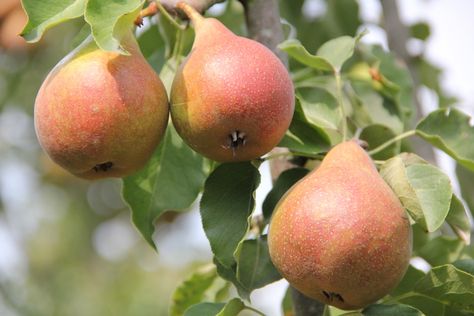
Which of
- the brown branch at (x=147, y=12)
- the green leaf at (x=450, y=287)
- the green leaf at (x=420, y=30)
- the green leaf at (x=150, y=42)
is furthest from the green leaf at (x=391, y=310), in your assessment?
the green leaf at (x=420, y=30)

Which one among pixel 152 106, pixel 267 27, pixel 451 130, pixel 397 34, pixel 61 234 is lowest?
pixel 61 234

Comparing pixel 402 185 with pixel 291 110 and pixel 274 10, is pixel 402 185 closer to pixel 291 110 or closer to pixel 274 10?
pixel 291 110

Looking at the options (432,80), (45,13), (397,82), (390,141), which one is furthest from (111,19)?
(432,80)

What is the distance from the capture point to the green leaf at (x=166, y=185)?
134cm

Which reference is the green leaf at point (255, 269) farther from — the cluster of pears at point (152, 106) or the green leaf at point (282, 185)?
the cluster of pears at point (152, 106)

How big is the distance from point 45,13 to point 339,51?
0.49 metres

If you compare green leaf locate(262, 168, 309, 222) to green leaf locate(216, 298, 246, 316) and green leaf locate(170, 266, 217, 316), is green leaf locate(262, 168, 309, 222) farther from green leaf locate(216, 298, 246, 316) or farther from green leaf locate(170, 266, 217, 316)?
green leaf locate(170, 266, 217, 316)

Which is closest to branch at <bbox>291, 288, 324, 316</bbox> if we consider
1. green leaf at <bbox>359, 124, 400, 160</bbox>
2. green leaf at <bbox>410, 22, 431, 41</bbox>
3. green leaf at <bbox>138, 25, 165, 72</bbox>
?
green leaf at <bbox>359, 124, 400, 160</bbox>

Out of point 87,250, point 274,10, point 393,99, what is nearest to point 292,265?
point 274,10

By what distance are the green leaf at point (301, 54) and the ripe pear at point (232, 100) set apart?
158mm

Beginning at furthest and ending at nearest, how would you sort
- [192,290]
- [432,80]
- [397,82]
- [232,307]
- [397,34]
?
1. [432,80]
2. [397,34]
3. [397,82]
4. [192,290]
5. [232,307]

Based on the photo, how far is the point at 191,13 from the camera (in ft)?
4.06

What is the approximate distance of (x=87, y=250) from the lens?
6086 mm

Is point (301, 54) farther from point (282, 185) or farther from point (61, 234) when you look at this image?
point (61, 234)
